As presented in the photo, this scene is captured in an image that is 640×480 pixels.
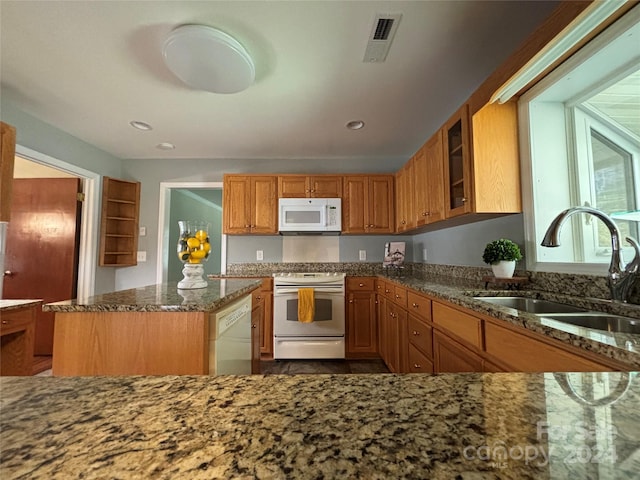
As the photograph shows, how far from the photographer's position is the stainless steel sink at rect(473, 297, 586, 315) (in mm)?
1225

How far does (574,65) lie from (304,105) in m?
1.73

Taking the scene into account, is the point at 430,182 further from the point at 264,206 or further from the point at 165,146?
the point at 165,146

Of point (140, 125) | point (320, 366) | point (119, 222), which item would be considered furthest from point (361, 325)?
point (119, 222)

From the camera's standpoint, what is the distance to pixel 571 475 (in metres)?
0.25

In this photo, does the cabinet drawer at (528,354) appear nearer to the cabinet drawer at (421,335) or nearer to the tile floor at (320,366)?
the cabinet drawer at (421,335)

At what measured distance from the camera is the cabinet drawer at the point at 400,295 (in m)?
2.11

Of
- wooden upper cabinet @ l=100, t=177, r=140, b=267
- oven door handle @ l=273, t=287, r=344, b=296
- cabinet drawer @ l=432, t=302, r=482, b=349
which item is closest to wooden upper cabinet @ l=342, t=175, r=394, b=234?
oven door handle @ l=273, t=287, r=344, b=296

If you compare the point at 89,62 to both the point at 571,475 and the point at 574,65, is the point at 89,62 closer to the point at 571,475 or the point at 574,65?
the point at 571,475

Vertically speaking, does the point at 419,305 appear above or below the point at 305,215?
below

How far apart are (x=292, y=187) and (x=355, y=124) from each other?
1.02 meters

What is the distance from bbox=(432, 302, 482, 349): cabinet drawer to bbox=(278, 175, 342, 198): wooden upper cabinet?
1.96 m

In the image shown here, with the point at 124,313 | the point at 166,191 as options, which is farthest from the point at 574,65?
the point at 166,191

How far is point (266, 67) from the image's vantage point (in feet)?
6.00

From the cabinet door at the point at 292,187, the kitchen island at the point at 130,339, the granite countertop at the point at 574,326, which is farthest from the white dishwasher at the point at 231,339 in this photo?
the cabinet door at the point at 292,187
